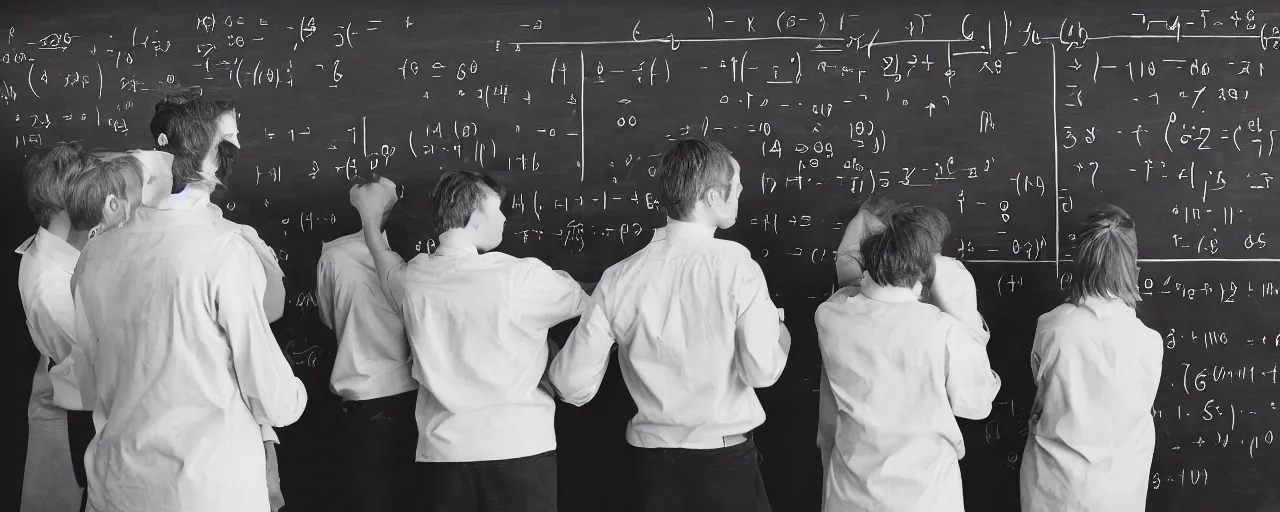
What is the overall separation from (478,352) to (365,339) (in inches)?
22.6

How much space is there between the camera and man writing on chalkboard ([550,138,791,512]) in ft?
8.74

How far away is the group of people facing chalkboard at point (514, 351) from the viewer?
2.32 m

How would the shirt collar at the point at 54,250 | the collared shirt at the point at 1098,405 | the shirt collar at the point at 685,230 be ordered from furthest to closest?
the shirt collar at the point at 54,250 → the collared shirt at the point at 1098,405 → the shirt collar at the point at 685,230

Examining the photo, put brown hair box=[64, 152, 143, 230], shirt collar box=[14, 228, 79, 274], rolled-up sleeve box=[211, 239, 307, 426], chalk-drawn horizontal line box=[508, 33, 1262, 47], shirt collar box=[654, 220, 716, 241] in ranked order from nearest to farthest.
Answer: rolled-up sleeve box=[211, 239, 307, 426], shirt collar box=[654, 220, 716, 241], brown hair box=[64, 152, 143, 230], shirt collar box=[14, 228, 79, 274], chalk-drawn horizontal line box=[508, 33, 1262, 47]

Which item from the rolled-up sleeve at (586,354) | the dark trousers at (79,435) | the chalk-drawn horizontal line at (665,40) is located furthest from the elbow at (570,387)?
the dark trousers at (79,435)

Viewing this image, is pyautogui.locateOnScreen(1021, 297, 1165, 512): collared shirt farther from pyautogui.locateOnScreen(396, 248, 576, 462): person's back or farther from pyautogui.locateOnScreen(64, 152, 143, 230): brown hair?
pyautogui.locateOnScreen(64, 152, 143, 230): brown hair

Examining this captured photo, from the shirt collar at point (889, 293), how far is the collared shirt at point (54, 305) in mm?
2378

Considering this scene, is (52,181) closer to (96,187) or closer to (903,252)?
(96,187)

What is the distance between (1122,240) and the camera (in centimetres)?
292

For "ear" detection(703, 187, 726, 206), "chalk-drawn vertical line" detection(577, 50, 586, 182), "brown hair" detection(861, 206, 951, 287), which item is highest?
"chalk-drawn vertical line" detection(577, 50, 586, 182)

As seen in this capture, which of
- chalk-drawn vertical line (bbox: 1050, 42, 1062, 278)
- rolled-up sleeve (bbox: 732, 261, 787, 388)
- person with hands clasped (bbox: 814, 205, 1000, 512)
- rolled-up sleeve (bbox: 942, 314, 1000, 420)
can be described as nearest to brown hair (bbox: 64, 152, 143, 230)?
rolled-up sleeve (bbox: 732, 261, 787, 388)

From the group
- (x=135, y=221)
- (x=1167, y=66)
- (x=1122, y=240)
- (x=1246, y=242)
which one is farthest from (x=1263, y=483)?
(x=135, y=221)

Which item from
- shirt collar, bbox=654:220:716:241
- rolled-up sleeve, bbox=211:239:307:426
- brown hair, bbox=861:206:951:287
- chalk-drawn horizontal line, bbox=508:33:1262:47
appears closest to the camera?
rolled-up sleeve, bbox=211:239:307:426

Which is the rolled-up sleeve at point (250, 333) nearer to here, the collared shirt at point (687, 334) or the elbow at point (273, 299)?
the elbow at point (273, 299)
